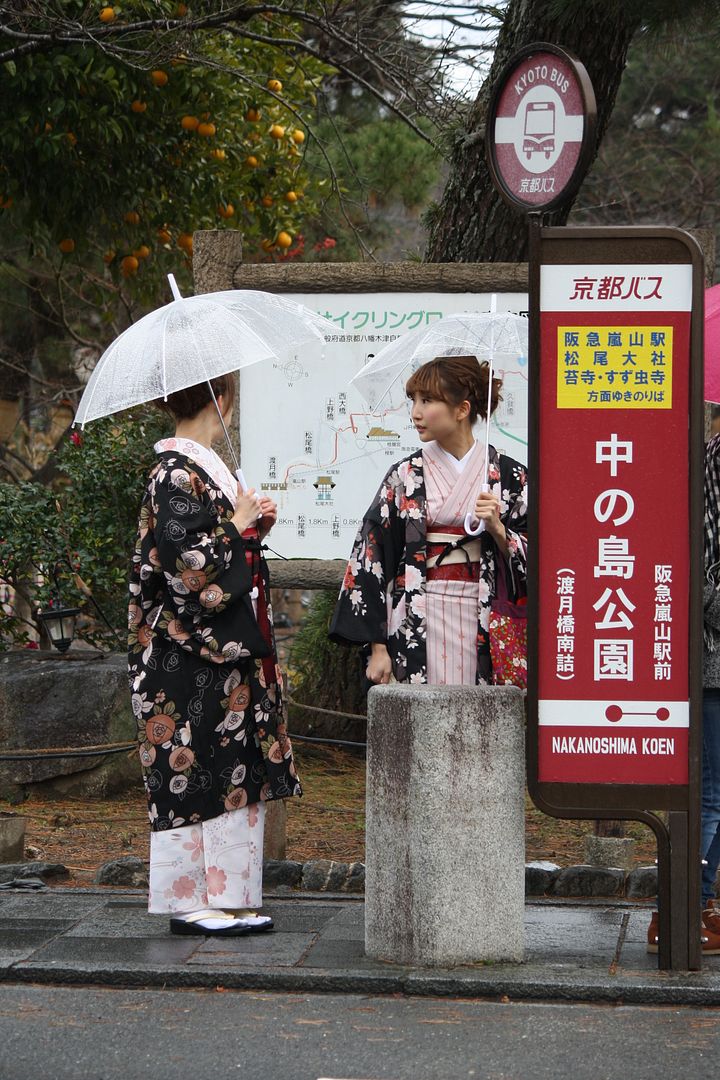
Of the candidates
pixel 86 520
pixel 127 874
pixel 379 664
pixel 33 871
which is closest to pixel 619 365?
pixel 379 664

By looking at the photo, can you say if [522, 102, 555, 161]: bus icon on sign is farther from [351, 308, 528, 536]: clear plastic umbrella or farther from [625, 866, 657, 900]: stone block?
[625, 866, 657, 900]: stone block

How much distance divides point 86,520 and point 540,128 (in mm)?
4340

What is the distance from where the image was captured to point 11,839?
6.25 metres

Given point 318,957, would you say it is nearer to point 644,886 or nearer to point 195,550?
point 195,550

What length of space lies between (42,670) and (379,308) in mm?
3087

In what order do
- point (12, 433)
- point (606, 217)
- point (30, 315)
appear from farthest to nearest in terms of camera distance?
point (606, 217), point (12, 433), point (30, 315)

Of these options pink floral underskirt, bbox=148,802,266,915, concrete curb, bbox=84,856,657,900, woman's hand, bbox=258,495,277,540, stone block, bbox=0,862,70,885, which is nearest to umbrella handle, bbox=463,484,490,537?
woman's hand, bbox=258,495,277,540

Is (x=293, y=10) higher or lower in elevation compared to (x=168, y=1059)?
higher

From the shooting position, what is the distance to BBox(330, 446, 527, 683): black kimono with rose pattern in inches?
196

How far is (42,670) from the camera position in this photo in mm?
8055

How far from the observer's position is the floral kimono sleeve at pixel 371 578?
499cm

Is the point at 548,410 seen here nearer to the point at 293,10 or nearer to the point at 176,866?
the point at 176,866

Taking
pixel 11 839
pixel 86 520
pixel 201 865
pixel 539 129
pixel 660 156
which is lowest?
pixel 11 839

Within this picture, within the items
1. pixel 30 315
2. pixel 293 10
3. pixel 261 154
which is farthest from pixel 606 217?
pixel 293 10
